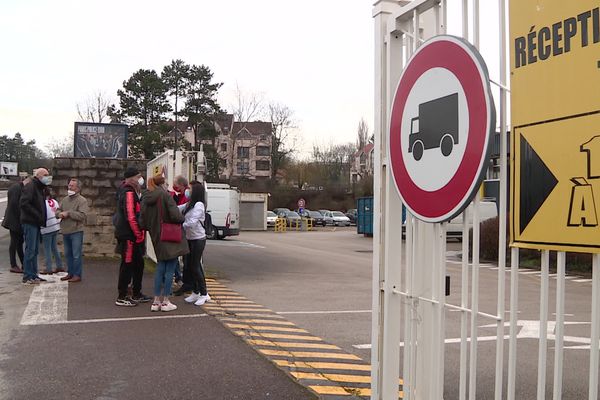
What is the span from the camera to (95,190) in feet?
42.2

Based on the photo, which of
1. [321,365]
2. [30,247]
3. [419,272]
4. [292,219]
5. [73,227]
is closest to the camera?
[419,272]

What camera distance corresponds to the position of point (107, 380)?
15.3 feet

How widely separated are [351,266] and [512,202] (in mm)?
13585

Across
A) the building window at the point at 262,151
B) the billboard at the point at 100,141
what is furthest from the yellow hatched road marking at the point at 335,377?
the building window at the point at 262,151

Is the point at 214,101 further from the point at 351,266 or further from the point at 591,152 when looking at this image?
the point at 591,152

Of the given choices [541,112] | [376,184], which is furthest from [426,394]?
[541,112]

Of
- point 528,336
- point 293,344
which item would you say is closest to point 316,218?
point 528,336

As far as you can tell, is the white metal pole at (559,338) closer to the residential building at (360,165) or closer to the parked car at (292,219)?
the parked car at (292,219)

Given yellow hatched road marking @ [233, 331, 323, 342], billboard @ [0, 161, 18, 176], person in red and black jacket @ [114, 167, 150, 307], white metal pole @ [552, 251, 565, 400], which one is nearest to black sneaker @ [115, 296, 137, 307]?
person in red and black jacket @ [114, 167, 150, 307]

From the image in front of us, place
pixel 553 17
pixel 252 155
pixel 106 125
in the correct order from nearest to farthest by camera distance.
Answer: pixel 553 17 → pixel 106 125 → pixel 252 155

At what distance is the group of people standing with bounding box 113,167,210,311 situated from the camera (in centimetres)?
739

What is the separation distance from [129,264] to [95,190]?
5.68m

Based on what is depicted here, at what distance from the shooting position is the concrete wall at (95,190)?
12.8 metres

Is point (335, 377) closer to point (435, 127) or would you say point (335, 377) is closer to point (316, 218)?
point (435, 127)
